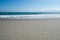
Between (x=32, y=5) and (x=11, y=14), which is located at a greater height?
(x=32, y=5)

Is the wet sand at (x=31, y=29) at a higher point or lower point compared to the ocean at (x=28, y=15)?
lower

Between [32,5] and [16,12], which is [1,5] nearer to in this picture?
[16,12]

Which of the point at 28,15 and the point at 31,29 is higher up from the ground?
the point at 28,15

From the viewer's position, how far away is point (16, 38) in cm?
114

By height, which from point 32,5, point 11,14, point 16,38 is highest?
point 32,5

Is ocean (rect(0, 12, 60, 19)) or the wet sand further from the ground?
ocean (rect(0, 12, 60, 19))

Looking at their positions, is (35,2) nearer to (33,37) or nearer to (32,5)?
(32,5)

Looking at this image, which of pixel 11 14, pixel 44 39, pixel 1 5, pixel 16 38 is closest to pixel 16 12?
pixel 11 14

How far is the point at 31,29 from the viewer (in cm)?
113

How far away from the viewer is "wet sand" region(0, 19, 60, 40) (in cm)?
111

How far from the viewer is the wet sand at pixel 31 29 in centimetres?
111

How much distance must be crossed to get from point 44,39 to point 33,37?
0.12m

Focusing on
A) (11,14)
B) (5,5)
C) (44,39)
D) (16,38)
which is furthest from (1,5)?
(44,39)

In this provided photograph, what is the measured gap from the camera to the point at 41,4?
1125 mm
